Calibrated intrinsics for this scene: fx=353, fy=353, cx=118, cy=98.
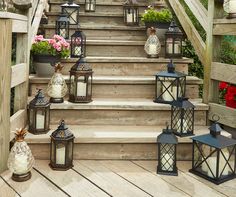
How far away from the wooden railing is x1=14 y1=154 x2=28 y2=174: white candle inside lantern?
198mm

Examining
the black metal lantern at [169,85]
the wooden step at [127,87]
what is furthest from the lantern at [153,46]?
the black metal lantern at [169,85]

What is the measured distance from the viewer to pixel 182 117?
104 inches

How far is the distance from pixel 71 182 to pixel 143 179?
0.47 meters

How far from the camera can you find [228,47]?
15.5ft

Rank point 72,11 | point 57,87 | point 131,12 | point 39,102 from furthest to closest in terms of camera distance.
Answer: point 131,12, point 72,11, point 57,87, point 39,102

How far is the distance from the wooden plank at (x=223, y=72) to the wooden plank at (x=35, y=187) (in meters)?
1.60

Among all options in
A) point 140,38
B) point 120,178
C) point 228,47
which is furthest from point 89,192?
point 228,47

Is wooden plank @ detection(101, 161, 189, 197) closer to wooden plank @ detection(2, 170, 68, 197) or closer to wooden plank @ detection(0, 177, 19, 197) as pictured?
wooden plank @ detection(2, 170, 68, 197)

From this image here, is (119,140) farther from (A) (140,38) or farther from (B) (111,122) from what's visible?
(A) (140,38)

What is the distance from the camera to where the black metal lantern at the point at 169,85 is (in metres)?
2.96

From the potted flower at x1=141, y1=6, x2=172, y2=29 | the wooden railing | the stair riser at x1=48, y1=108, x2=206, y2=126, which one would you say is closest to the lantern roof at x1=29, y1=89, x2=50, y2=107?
the wooden railing

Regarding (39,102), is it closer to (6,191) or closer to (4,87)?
(4,87)

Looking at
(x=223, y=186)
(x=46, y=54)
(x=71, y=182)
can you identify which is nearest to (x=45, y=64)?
(x=46, y=54)

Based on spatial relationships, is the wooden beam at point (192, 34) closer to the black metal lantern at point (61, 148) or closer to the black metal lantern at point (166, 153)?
the black metal lantern at point (166, 153)
